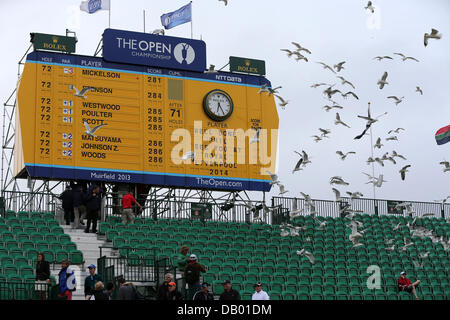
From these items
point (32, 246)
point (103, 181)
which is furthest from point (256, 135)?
point (32, 246)

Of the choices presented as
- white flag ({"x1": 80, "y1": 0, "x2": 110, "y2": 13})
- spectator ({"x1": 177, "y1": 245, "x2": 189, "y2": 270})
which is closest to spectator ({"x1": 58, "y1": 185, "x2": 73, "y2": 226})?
spectator ({"x1": 177, "y1": 245, "x2": 189, "y2": 270})

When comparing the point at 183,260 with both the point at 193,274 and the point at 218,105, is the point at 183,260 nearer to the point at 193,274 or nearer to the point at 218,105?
the point at 193,274

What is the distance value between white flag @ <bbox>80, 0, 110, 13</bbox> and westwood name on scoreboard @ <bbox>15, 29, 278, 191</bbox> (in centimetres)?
216

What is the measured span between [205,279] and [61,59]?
34.5ft

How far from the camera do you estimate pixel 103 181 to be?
2992cm

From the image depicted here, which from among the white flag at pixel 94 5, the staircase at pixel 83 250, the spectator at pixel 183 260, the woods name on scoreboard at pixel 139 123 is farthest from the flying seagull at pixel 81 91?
the spectator at pixel 183 260

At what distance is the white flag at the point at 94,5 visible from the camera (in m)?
32.9

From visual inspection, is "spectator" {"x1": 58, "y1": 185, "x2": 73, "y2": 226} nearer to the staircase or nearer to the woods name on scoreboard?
the staircase

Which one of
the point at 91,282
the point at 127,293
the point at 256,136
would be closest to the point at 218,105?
the point at 256,136

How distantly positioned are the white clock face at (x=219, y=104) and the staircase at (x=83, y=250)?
7.38 m

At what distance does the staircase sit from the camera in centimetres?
2289

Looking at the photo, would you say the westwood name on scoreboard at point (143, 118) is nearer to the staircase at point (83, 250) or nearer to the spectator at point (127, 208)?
the spectator at point (127, 208)

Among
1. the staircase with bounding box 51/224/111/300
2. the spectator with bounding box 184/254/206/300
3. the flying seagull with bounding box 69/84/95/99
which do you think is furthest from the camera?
the flying seagull with bounding box 69/84/95/99
